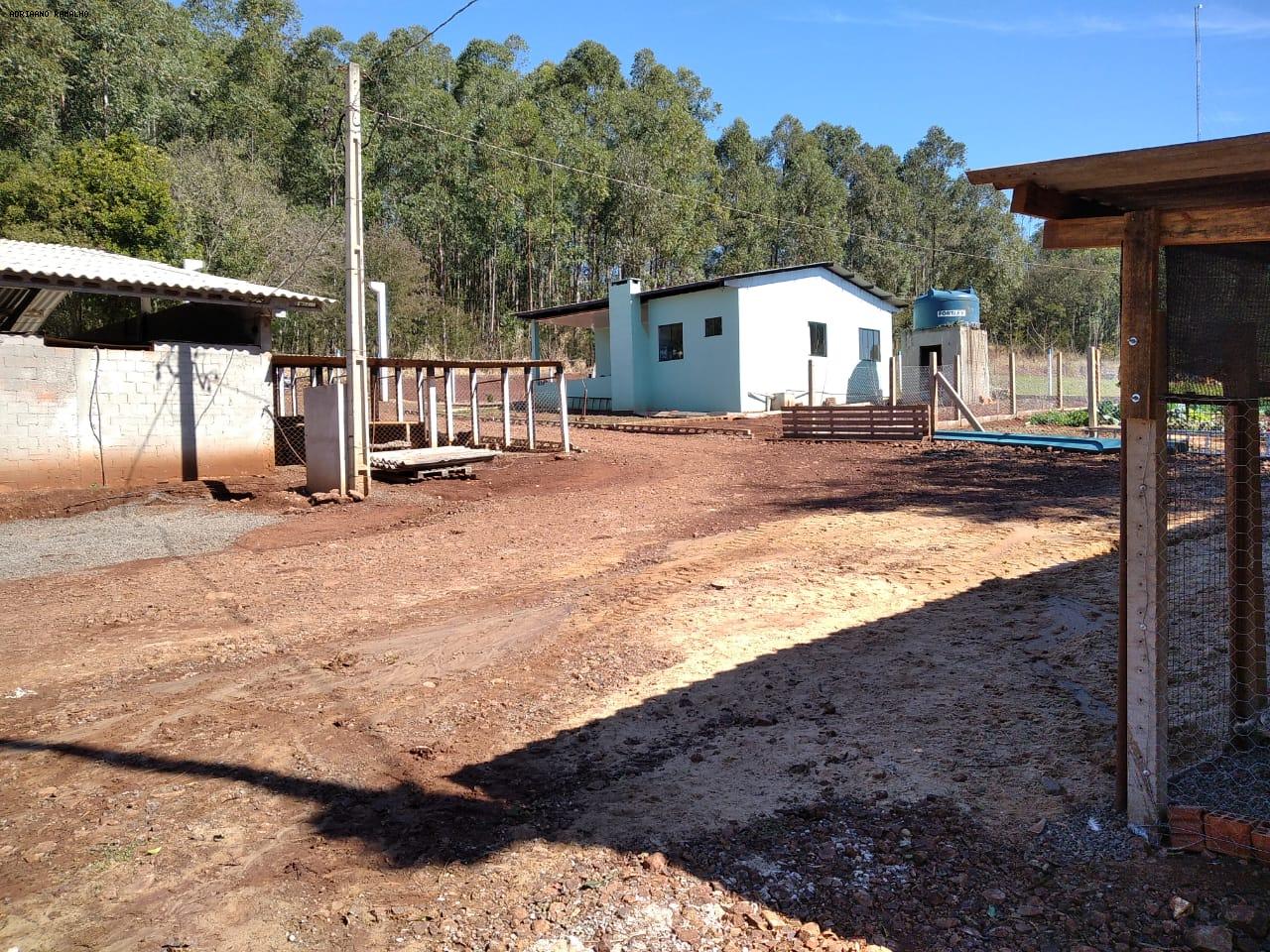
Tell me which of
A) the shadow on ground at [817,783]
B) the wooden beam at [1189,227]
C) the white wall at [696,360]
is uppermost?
the white wall at [696,360]

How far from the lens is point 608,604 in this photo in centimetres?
721

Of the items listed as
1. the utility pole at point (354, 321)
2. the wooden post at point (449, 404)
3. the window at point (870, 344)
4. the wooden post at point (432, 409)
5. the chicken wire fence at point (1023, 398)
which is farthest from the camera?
the window at point (870, 344)

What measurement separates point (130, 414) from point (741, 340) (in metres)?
16.7

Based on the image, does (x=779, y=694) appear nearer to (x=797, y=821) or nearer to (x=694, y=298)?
(x=797, y=821)

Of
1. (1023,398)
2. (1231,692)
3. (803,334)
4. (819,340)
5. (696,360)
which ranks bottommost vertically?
(1231,692)

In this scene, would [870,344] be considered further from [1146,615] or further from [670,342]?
[1146,615]

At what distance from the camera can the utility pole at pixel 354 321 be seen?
43.1 ft

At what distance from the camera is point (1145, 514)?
3406 millimetres

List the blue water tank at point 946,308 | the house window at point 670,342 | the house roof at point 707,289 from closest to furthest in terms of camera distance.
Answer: the house roof at point 707,289 < the house window at point 670,342 < the blue water tank at point 946,308

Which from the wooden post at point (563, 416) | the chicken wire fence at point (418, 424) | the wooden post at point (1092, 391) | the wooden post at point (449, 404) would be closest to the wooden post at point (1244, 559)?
the chicken wire fence at point (418, 424)

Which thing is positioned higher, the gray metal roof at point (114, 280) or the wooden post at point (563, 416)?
the gray metal roof at point (114, 280)

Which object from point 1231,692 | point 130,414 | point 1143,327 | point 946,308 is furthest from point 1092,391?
point 130,414

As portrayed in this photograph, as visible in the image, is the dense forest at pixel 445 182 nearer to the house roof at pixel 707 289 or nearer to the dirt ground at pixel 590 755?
the house roof at pixel 707 289

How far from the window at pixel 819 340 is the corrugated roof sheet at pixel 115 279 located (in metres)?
16.8
